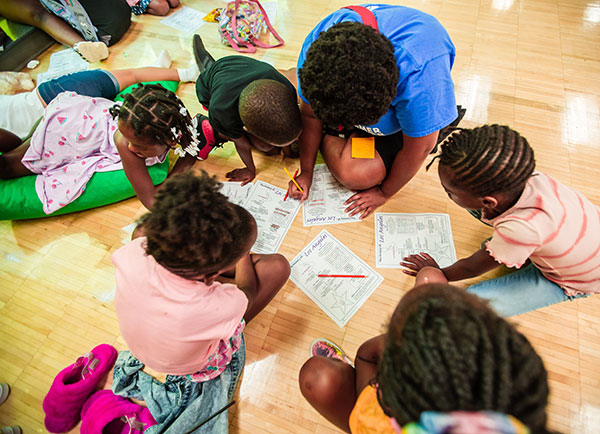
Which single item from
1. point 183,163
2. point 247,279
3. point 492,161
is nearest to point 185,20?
point 183,163

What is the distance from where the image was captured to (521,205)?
0.90m

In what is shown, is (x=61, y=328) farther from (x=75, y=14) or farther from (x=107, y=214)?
(x=75, y=14)

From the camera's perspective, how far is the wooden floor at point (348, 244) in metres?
1.19

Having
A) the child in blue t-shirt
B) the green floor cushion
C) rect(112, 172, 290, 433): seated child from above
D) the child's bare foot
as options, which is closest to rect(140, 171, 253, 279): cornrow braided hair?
rect(112, 172, 290, 433): seated child from above

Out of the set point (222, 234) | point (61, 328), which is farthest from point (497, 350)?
point (61, 328)

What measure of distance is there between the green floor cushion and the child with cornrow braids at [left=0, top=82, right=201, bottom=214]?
0.03 meters

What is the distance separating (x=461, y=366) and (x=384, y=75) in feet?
2.54

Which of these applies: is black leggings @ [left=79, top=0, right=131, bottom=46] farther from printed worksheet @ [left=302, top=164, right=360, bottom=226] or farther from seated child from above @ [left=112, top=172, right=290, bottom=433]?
seated child from above @ [left=112, top=172, right=290, bottom=433]

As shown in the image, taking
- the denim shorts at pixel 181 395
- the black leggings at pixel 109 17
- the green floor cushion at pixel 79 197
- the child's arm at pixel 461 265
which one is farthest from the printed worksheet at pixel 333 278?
the black leggings at pixel 109 17

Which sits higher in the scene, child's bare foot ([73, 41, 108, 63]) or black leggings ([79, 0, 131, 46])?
black leggings ([79, 0, 131, 46])

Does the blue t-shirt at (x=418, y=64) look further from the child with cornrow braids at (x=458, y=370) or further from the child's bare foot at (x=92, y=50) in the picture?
the child's bare foot at (x=92, y=50)

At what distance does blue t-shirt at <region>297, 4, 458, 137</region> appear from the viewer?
993 mm

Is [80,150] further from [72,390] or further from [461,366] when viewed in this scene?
[461,366]

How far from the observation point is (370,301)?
1.32 metres
